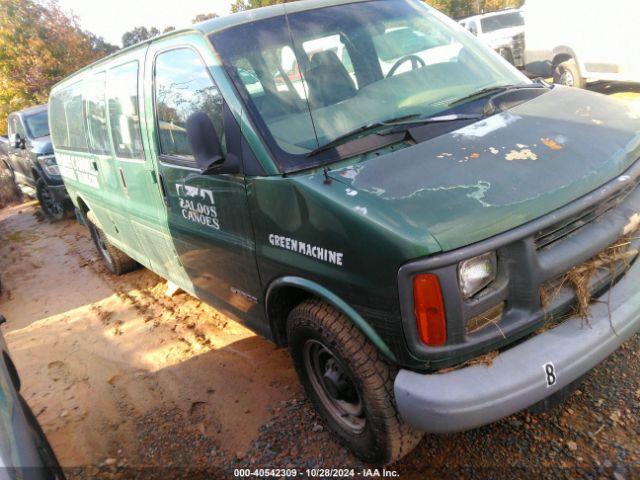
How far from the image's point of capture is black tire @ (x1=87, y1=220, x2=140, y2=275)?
5586mm

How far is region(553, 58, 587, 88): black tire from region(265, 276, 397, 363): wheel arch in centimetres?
822

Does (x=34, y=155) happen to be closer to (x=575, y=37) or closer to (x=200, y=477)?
(x=200, y=477)

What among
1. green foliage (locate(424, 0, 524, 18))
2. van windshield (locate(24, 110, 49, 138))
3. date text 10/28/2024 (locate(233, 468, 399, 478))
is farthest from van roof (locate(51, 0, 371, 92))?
green foliage (locate(424, 0, 524, 18))

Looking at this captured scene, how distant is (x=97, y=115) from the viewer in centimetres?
424

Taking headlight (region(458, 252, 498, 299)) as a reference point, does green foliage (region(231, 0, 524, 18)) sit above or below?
above

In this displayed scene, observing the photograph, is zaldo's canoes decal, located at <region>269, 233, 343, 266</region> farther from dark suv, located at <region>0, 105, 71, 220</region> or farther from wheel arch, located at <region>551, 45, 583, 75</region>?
wheel arch, located at <region>551, 45, 583, 75</region>

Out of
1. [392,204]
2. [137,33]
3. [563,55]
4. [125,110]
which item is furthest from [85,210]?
[137,33]

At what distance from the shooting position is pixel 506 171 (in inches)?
79.1

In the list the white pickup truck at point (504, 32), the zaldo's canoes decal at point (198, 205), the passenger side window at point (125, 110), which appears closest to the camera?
the zaldo's canoes decal at point (198, 205)

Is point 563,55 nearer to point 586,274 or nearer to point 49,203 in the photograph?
point 586,274

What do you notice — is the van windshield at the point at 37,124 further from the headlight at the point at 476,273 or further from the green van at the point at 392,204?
the headlight at the point at 476,273

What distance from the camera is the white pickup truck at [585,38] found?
298 inches

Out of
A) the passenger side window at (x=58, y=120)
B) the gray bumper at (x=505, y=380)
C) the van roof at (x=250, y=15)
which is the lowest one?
the gray bumper at (x=505, y=380)

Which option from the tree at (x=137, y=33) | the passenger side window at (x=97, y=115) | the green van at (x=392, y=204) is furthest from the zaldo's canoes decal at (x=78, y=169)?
the tree at (x=137, y=33)
